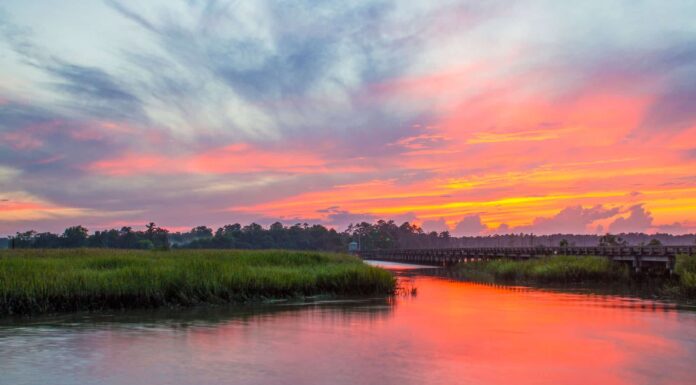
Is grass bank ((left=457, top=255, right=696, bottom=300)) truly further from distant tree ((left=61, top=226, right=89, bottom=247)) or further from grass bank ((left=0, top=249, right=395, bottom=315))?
distant tree ((left=61, top=226, right=89, bottom=247))

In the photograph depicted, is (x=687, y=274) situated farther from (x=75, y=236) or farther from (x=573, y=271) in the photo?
(x=75, y=236)

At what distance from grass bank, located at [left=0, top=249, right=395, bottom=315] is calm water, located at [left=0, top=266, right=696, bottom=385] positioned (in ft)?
4.40

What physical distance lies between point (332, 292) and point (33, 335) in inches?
691

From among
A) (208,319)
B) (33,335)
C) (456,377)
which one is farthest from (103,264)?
(456,377)

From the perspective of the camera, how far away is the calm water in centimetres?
1631

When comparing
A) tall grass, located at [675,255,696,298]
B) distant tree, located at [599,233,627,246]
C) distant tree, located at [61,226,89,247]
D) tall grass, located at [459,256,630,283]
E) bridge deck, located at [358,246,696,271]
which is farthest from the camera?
distant tree, located at [61,226,89,247]

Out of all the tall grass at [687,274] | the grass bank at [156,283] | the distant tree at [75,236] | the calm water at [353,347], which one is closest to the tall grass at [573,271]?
the tall grass at [687,274]

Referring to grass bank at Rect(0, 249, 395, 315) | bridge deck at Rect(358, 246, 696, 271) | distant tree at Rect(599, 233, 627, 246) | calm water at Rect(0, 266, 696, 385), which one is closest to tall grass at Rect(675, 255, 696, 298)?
bridge deck at Rect(358, 246, 696, 271)

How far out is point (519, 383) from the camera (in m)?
15.7

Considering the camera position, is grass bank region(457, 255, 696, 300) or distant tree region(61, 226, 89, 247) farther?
distant tree region(61, 226, 89, 247)

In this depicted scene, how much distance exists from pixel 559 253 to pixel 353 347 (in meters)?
51.4

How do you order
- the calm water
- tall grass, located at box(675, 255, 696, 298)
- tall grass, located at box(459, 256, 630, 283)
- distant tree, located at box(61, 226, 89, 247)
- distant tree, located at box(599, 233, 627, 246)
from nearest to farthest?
the calm water < tall grass, located at box(675, 255, 696, 298) < tall grass, located at box(459, 256, 630, 283) < distant tree, located at box(599, 233, 627, 246) < distant tree, located at box(61, 226, 89, 247)

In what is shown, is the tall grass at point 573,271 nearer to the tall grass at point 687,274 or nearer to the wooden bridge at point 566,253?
the wooden bridge at point 566,253

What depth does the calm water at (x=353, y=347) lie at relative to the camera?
16.3m
